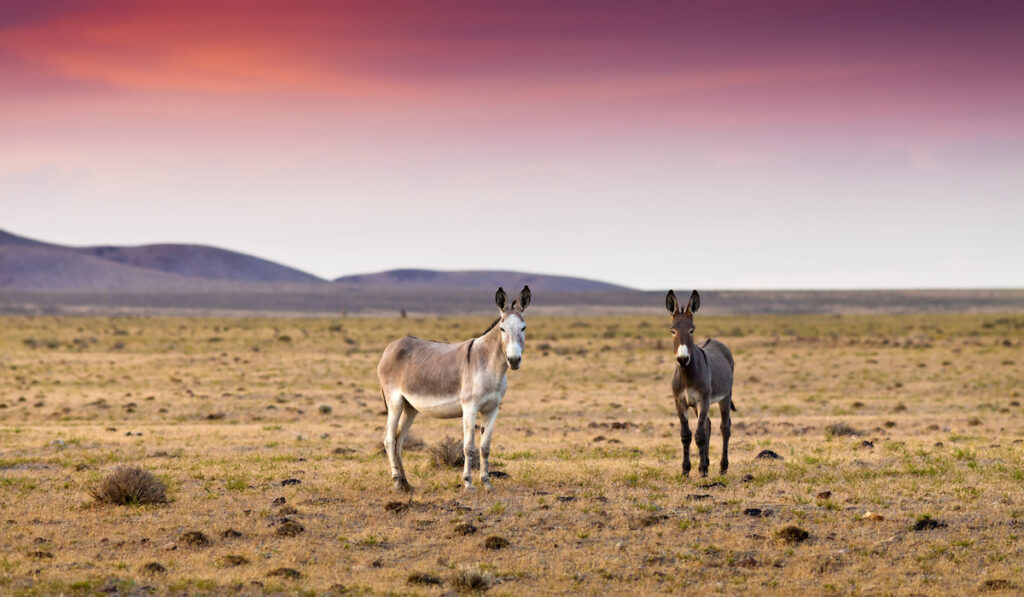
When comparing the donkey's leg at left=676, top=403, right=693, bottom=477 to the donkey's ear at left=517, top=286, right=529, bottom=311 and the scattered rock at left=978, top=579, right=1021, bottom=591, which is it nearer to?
the donkey's ear at left=517, top=286, right=529, bottom=311

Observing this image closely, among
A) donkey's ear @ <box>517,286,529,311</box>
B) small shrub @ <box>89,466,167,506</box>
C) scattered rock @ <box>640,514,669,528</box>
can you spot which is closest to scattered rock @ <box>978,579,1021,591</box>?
scattered rock @ <box>640,514,669,528</box>

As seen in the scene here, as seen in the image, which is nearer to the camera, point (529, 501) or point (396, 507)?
point (396, 507)

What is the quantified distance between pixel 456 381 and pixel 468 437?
837 millimetres

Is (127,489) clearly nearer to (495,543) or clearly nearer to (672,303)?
(495,543)

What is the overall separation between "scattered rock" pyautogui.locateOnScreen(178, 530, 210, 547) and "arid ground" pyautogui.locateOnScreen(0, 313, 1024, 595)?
46 millimetres

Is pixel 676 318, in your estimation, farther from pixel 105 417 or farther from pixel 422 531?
pixel 105 417

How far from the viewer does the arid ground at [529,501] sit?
1154 centimetres

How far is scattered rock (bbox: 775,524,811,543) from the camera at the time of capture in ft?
41.7

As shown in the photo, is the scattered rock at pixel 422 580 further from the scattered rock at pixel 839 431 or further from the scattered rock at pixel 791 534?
the scattered rock at pixel 839 431

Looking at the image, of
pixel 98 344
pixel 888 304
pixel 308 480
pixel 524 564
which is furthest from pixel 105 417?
pixel 888 304

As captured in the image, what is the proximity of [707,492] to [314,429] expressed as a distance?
1419 cm

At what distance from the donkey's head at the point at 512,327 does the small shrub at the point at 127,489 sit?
5.46 m

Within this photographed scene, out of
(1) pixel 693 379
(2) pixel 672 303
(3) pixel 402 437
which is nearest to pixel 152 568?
(3) pixel 402 437

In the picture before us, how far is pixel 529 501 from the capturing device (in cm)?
1483
